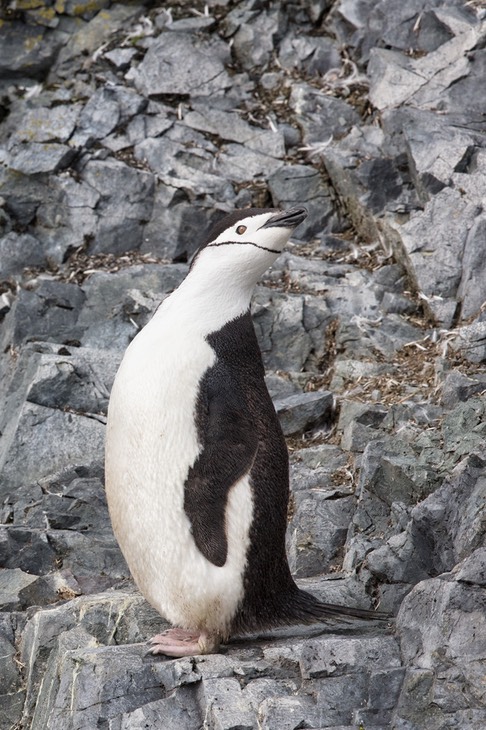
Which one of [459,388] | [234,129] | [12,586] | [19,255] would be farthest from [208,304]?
[234,129]

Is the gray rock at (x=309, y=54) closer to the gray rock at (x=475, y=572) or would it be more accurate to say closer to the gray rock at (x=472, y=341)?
the gray rock at (x=472, y=341)

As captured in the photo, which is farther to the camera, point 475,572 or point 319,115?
point 319,115

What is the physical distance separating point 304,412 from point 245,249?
2379 mm

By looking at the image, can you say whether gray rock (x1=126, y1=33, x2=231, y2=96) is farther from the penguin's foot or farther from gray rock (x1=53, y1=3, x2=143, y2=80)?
the penguin's foot

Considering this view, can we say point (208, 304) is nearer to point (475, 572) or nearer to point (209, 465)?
point (209, 465)

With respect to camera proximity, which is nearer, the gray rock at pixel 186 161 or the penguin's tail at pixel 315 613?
the penguin's tail at pixel 315 613

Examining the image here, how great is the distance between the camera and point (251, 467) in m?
5.12

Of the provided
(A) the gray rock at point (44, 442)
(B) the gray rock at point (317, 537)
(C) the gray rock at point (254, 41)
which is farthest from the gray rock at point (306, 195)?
(B) the gray rock at point (317, 537)

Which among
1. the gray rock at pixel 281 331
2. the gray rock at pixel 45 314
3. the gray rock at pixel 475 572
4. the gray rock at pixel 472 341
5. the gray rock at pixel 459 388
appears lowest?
the gray rock at pixel 281 331

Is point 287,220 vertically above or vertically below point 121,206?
above

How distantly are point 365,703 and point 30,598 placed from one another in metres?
2.43

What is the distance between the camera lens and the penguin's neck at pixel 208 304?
5250 millimetres

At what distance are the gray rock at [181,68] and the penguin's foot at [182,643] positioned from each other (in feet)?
20.4

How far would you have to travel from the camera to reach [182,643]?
5.00 m
